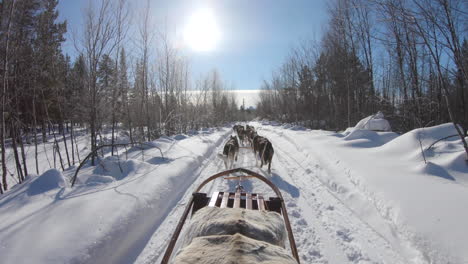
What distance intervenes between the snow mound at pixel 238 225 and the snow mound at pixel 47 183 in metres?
3.18

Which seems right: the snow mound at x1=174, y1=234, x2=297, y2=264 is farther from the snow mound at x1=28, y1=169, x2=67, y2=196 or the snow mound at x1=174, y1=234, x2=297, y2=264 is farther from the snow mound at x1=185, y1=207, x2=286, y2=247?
the snow mound at x1=28, y1=169, x2=67, y2=196

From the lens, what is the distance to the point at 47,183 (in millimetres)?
3303

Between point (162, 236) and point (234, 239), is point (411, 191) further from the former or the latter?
point (162, 236)

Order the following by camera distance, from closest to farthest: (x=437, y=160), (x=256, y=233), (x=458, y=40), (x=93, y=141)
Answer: (x=256, y=233)
(x=458, y=40)
(x=437, y=160)
(x=93, y=141)

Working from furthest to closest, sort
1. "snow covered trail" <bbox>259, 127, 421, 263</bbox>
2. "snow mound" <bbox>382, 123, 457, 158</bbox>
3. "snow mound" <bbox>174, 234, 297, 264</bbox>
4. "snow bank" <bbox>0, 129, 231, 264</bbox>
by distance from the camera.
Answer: "snow mound" <bbox>382, 123, 457, 158</bbox>
"snow covered trail" <bbox>259, 127, 421, 263</bbox>
"snow bank" <bbox>0, 129, 231, 264</bbox>
"snow mound" <bbox>174, 234, 297, 264</bbox>

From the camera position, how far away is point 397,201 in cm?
279

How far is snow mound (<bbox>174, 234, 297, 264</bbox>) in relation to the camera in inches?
33.8

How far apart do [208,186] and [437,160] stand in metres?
4.40

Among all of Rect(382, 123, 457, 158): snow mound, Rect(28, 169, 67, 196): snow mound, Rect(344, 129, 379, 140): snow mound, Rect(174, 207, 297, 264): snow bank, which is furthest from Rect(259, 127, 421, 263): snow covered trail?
Rect(344, 129, 379, 140): snow mound

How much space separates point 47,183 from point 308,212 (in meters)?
4.25

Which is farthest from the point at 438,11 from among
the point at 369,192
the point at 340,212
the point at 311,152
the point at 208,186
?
the point at 208,186

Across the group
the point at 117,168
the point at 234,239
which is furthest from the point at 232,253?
the point at 117,168

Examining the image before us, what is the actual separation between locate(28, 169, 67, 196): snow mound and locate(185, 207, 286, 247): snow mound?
3185mm

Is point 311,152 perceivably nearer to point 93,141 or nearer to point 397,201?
point 397,201
